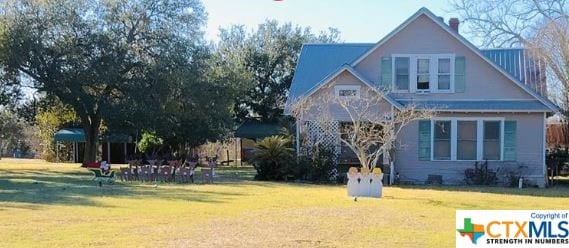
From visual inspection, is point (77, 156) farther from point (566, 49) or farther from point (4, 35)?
point (566, 49)

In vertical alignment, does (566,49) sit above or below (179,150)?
above

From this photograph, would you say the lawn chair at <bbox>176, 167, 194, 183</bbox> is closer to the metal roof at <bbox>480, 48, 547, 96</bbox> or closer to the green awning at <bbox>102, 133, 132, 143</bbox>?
the metal roof at <bbox>480, 48, 547, 96</bbox>

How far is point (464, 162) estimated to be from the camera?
88.9 feet

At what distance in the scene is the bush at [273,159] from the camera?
1085 inches

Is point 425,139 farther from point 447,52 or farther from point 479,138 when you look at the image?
point 447,52

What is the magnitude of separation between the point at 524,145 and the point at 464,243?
1989 cm

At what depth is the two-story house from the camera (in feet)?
88.0

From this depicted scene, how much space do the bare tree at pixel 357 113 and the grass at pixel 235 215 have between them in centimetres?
345

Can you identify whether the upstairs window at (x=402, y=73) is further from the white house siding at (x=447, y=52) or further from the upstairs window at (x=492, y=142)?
the upstairs window at (x=492, y=142)

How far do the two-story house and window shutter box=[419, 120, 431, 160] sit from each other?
0.13ft

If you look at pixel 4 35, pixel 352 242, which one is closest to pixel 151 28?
pixel 4 35

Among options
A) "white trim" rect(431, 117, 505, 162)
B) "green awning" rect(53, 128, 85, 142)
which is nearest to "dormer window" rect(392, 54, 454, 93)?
"white trim" rect(431, 117, 505, 162)

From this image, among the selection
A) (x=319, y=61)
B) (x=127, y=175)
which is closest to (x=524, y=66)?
(x=319, y=61)

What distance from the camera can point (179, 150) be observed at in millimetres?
47562
